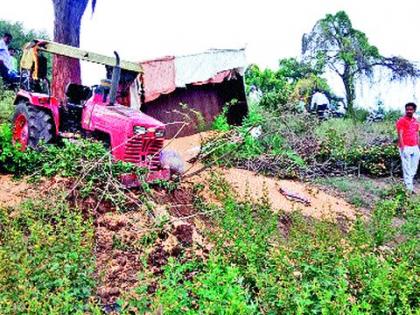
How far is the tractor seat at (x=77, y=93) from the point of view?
9156 mm

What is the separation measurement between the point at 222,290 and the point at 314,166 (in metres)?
8.82

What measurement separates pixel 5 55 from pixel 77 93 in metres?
5.58

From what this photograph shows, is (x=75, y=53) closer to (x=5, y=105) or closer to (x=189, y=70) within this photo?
(x=5, y=105)

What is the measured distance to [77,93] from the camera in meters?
9.20

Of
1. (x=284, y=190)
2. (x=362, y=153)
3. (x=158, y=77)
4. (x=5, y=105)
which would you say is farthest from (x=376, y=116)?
(x=5, y=105)

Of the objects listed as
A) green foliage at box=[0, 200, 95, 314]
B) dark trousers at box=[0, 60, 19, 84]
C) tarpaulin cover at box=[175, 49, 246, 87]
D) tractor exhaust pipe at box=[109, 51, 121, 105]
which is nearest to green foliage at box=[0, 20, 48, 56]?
dark trousers at box=[0, 60, 19, 84]

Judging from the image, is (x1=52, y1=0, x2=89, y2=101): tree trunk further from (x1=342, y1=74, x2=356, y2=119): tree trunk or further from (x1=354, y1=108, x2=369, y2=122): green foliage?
(x1=342, y1=74, x2=356, y2=119): tree trunk

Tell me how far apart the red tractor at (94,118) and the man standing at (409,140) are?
5086mm

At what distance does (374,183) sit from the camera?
40.7 ft

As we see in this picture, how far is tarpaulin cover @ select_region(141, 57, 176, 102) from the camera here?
43.1ft

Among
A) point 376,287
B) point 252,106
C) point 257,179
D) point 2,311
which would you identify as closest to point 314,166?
point 257,179

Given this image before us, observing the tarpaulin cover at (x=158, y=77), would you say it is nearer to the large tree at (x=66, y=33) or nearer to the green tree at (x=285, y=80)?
the large tree at (x=66, y=33)

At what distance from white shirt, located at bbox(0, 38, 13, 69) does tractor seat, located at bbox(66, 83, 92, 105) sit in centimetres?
530

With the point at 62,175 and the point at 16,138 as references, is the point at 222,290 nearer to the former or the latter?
the point at 62,175
